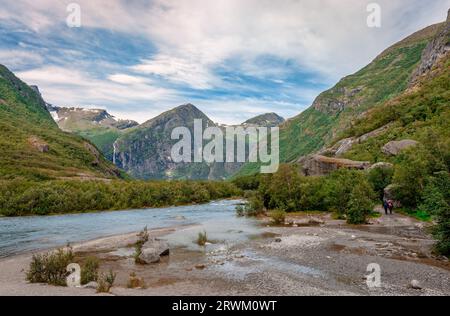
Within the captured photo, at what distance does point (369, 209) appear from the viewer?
55.1m

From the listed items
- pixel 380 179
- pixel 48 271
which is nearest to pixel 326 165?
pixel 380 179

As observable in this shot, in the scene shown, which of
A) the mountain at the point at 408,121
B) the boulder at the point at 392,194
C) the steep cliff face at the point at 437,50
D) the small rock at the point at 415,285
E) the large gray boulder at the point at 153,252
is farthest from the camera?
the steep cliff face at the point at 437,50

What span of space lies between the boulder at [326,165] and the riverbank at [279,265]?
46.4 m

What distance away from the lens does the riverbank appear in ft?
71.6

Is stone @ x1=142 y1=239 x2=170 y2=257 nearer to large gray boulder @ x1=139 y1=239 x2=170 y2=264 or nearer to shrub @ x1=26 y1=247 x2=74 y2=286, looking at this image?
large gray boulder @ x1=139 y1=239 x2=170 y2=264

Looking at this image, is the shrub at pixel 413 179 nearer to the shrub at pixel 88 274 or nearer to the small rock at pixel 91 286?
the shrub at pixel 88 274

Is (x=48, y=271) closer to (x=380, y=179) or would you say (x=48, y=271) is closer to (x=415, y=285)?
(x=415, y=285)

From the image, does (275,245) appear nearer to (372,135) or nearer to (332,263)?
(332,263)

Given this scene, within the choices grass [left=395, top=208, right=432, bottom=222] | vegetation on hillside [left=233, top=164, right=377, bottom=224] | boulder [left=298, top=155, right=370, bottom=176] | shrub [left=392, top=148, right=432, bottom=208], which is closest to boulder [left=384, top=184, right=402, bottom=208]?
shrub [left=392, top=148, right=432, bottom=208]

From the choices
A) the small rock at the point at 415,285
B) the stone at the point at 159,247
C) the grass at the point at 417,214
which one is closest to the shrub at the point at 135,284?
the stone at the point at 159,247

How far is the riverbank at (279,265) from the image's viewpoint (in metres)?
21.8

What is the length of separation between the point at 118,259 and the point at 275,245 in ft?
54.0

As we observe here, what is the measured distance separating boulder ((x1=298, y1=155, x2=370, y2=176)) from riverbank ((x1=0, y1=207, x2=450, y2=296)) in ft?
152
